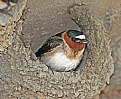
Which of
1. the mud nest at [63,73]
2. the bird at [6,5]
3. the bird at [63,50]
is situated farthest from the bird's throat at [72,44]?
the bird at [6,5]

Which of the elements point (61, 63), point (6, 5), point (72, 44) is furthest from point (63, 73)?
point (6, 5)

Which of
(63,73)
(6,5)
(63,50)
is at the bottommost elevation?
(63,73)

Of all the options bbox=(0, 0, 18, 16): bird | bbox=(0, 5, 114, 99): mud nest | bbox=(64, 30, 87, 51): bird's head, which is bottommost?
bbox=(0, 5, 114, 99): mud nest

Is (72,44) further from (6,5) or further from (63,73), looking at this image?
(6,5)

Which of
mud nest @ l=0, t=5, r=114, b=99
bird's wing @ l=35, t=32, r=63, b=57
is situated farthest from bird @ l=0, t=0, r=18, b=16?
bird's wing @ l=35, t=32, r=63, b=57

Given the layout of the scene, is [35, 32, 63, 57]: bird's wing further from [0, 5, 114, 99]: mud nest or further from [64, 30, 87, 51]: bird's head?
[0, 5, 114, 99]: mud nest

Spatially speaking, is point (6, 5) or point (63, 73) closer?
point (6, 5)

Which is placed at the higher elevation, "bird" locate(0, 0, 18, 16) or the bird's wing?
"bird" locate(0, 0, 18, 16)

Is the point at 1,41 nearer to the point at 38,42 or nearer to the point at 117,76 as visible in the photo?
the point at 38,42
